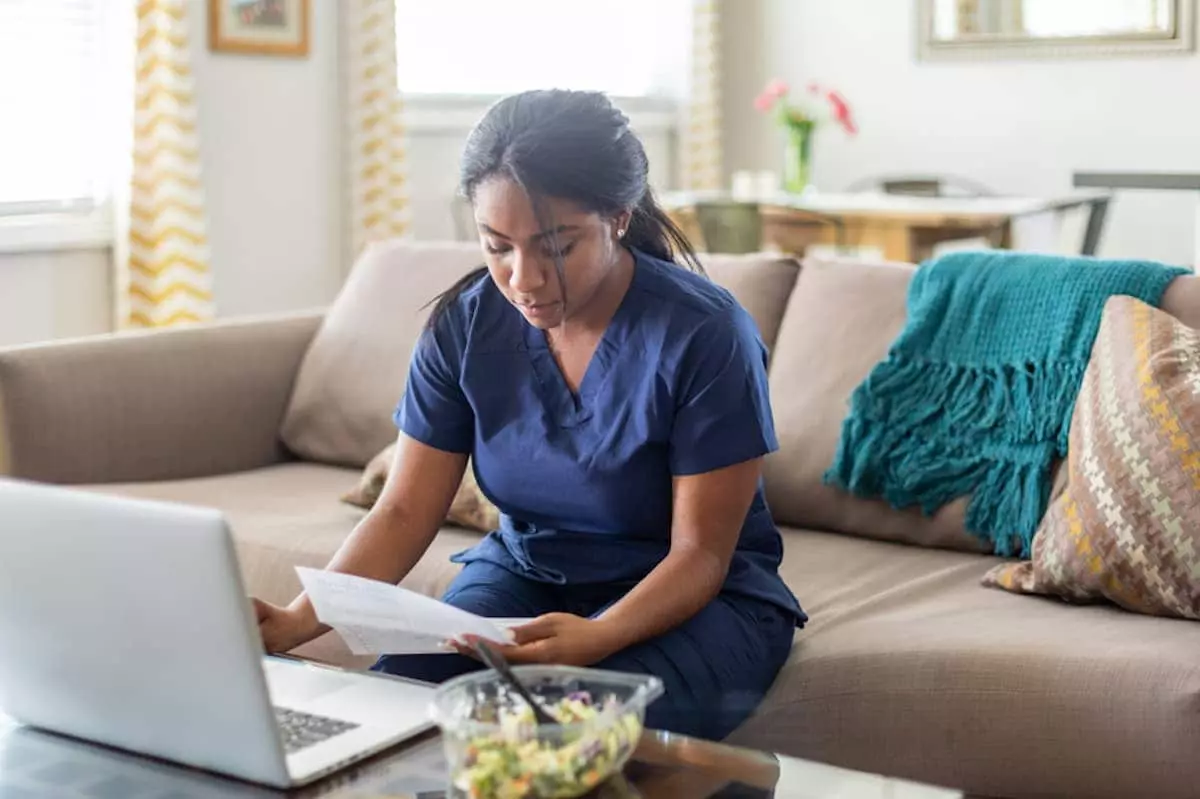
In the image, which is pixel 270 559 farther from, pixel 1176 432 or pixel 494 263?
pixel 1176 432

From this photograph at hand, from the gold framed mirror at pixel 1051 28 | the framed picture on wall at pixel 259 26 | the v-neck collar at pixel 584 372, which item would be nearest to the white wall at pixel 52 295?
the framed picture on wall at pixel 259 26

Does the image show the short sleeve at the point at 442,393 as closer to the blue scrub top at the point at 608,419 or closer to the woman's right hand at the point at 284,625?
the blue scrub top at the point at 608,419

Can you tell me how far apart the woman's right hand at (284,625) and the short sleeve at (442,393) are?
0.28 m

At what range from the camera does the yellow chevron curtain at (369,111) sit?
4.85 m

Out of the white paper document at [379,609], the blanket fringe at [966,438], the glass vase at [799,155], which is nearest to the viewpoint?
the white paper document at [379,609]

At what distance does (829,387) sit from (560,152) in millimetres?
935

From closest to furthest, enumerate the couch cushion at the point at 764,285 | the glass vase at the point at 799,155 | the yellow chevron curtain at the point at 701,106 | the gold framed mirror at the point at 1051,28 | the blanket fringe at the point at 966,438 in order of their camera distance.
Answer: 1. the blanket fringe at the point at 966,438
2. the couch cushion at the point at 764,285
3. the glass vase at the point at 799,155
4. the gold framed mirror at the point at 1051,28
5. the yellow chevron curtain at the point at 701,106

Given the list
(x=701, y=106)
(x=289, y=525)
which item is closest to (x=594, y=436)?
(x=289, y=525)

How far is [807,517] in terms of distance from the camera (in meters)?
2.50

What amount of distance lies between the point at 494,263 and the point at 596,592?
0.39 m

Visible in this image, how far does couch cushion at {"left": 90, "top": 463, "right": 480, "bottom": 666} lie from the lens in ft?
7.57

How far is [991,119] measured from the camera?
608 cm

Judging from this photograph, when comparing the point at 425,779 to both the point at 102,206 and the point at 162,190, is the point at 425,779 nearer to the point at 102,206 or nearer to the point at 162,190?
the point at 162,190

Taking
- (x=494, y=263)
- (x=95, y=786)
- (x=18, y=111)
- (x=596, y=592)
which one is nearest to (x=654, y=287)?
(x=494, y=263)
